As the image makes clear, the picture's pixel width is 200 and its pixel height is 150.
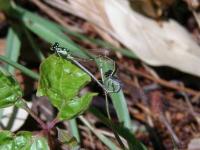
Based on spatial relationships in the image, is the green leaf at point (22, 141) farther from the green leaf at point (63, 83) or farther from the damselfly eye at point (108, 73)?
the damselfly eye at point (108, 73)

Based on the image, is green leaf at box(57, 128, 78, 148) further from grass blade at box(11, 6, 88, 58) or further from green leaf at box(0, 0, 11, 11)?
green leaf at box(0, 0, 11, 11)

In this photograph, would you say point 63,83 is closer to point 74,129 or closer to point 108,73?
point 108,73

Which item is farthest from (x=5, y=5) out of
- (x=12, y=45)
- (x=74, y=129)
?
(x=74, y=129)

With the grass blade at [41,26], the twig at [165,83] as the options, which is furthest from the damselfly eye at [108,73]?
the twig at [165,83]

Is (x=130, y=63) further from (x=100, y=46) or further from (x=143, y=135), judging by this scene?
(x=143, y=135)

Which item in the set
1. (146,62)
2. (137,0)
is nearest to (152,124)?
(146,62)

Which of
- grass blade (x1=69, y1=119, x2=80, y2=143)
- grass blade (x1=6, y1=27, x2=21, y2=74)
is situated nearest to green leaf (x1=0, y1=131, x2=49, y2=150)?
grass blade (x1=69, y1=119, x2=80, y2=143)
